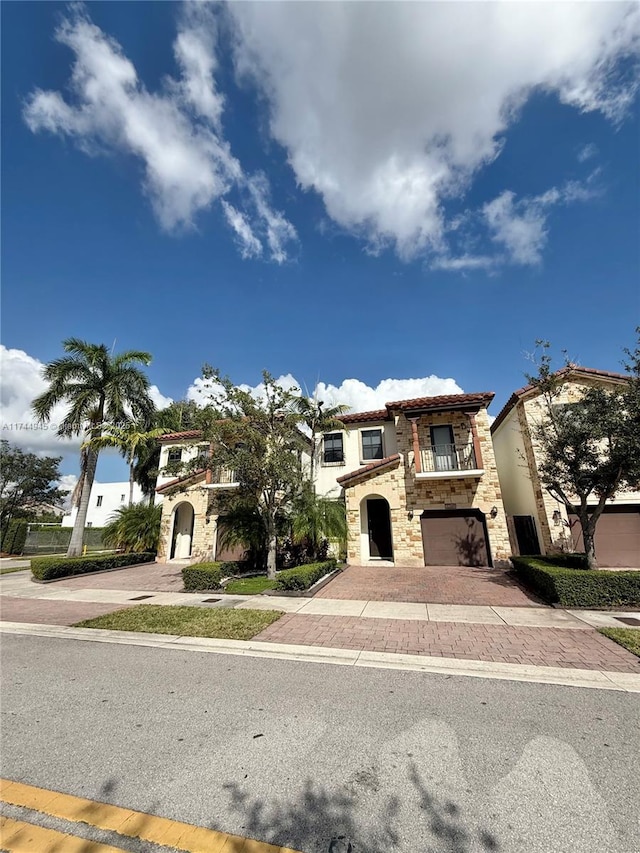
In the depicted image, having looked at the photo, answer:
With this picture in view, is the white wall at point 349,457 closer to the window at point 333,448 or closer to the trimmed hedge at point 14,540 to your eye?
the window at point 333,448

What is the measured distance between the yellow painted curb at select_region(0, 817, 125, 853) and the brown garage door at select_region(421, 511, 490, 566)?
15.7 metres

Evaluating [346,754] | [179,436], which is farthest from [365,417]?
[346,754]

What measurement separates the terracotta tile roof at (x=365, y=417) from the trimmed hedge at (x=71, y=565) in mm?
13363

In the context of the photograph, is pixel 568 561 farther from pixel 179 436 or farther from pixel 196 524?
pixel 179 436

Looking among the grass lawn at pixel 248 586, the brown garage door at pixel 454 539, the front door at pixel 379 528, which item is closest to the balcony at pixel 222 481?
the grass lawn at pixel 248 586

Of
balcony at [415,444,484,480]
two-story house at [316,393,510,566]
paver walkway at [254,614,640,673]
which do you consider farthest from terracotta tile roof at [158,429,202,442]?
paver walkway at [254,614,640,673]

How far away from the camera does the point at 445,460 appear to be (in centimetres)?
1747

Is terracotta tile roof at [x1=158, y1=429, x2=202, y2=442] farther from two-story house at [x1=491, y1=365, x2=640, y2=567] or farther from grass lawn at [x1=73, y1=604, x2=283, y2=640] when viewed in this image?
two-story house at [x1=491, y1=365, x2=640, y2=567]

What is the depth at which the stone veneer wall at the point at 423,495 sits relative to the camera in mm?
16250

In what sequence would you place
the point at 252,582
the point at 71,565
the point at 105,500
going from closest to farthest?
the point at 252,582 → the point at 71,565 → the point at 105,500

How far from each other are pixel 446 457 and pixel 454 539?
3.78 m

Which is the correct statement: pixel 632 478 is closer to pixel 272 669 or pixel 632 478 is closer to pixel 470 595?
pixel 470 595

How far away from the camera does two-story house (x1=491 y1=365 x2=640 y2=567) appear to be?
562 inches

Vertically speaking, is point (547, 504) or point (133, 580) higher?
point (547, 504)
